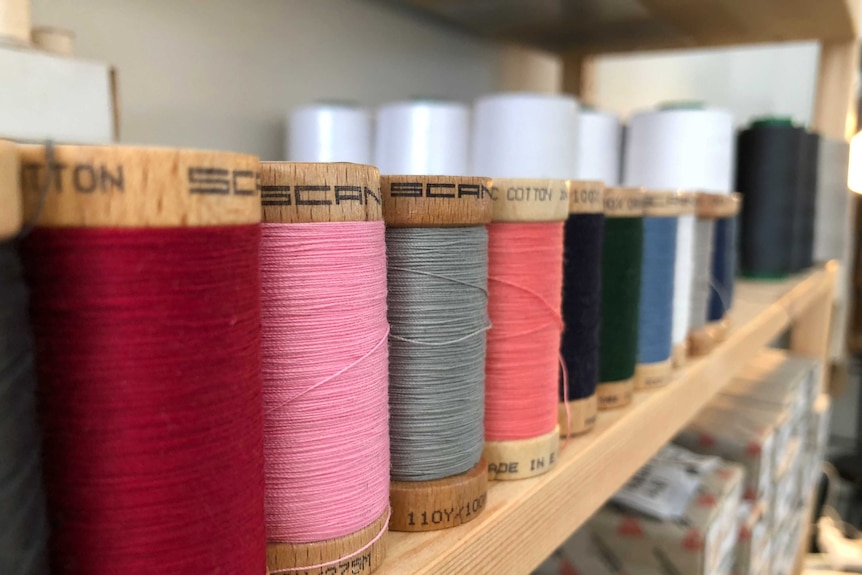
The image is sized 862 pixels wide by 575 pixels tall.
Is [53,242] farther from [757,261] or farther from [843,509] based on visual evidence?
[843,509]

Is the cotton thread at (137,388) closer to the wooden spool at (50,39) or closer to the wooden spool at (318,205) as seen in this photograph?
the wooden spool at (318,205)

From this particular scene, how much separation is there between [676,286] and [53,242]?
Result: 0.53m

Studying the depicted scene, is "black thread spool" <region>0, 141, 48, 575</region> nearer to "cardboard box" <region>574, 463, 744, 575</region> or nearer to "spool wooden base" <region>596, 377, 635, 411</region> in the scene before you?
"spool wooden base" <region>596, 377, 635, 411</region>

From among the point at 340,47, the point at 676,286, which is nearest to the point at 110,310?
the point at 676,286

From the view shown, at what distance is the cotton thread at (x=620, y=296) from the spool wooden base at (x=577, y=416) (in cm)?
5

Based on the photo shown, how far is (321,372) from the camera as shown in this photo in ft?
0.87

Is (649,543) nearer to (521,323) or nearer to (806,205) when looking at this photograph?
(521,323)

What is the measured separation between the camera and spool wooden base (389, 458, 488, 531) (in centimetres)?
33

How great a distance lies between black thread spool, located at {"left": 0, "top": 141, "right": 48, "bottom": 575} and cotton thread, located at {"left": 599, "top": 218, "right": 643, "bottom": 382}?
1.23ft

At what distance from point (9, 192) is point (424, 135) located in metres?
0.56

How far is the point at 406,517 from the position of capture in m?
0.33

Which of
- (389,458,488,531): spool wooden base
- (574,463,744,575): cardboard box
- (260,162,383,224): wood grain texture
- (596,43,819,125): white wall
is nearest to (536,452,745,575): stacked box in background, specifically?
(574,463,744,575): cardboard box

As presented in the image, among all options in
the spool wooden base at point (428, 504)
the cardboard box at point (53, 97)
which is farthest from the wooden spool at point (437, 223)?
the cardboard box at point (53, 97)

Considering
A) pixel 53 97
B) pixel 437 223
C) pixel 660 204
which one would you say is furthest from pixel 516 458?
pixel 53 97
